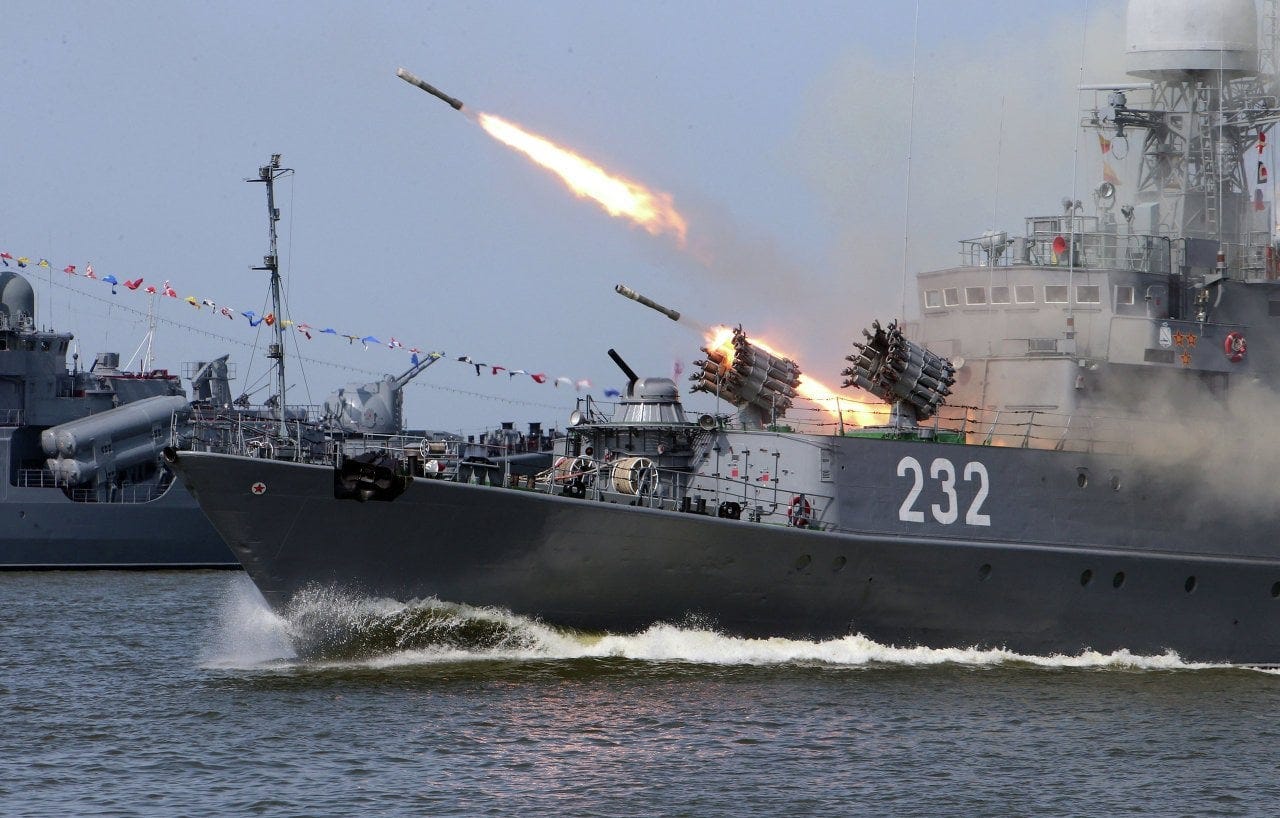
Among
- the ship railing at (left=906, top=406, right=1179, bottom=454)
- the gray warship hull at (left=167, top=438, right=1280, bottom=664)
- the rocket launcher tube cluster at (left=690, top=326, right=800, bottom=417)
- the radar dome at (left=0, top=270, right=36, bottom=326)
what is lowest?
the gray warship hull at (left=167, top=438, right=1280, bottom=664)

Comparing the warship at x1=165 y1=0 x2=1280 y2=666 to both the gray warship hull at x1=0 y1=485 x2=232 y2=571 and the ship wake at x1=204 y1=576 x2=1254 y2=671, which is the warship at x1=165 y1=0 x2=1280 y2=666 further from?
the gray warship hull at x1=0 y1=485 x2=232 y2=571

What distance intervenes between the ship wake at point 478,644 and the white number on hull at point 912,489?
1893mm

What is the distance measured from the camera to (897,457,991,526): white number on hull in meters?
24.4

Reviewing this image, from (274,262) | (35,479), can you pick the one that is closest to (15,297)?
(35,479)

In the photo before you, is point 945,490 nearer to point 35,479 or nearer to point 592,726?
point 592,726

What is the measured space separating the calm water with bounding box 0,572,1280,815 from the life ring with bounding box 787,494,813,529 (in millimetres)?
1791

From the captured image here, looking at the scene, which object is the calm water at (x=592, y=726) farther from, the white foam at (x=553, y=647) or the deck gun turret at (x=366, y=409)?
the deck gun turret at (x=366, y=409)

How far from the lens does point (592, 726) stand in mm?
19812

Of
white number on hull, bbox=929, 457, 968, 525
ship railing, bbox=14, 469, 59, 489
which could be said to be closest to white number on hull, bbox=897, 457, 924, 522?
white number on hull, bbox=929, 457, 968, 525

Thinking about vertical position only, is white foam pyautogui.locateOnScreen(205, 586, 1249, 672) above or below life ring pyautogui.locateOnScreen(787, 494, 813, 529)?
below

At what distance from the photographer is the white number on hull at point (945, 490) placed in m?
24.4

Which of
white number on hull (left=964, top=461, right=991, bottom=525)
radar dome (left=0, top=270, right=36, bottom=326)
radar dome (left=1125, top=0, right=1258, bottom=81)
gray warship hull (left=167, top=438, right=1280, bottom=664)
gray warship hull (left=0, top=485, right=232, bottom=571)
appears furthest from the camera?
radar dome (left=0, top=270, right=36, bottom=326)

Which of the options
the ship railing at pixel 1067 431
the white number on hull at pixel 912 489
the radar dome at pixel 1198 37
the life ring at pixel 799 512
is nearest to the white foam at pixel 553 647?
the life ring at pixel 799 512

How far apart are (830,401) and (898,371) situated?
56.0 inches
